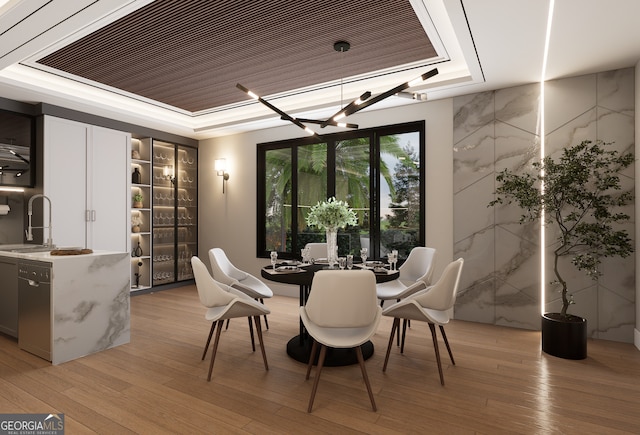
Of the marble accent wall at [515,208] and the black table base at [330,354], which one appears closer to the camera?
the black table base at [330,354]

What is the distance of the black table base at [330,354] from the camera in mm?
3039

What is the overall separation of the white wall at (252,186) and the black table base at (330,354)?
192 cm

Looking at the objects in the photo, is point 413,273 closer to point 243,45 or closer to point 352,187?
point 352,187

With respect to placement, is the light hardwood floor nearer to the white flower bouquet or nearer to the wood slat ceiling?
the white flower bouquet

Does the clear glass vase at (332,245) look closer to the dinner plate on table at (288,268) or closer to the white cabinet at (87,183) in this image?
the dinner plate on table at (288,268)

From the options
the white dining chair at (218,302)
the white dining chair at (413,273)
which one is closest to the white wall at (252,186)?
the white dining chair at (413,273)

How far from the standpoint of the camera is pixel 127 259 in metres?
3.54

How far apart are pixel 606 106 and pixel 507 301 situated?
2.26 m

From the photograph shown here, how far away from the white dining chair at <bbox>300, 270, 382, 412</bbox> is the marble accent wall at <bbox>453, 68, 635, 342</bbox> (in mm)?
2499

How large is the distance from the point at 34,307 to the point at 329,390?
8.71 feet

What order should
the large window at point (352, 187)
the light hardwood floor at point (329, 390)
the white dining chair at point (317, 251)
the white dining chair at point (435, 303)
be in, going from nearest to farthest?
the light hardwood floor at point (329, 390) → the white dining chair at point (435, 303) → the white dining chair at point (317, 251) → the large window at point (352, 187)

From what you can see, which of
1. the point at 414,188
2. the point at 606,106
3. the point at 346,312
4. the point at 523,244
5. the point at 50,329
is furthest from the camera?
the point at 414,188

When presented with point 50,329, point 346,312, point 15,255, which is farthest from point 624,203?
point 15,255

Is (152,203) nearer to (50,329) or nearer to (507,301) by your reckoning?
(50,329)
